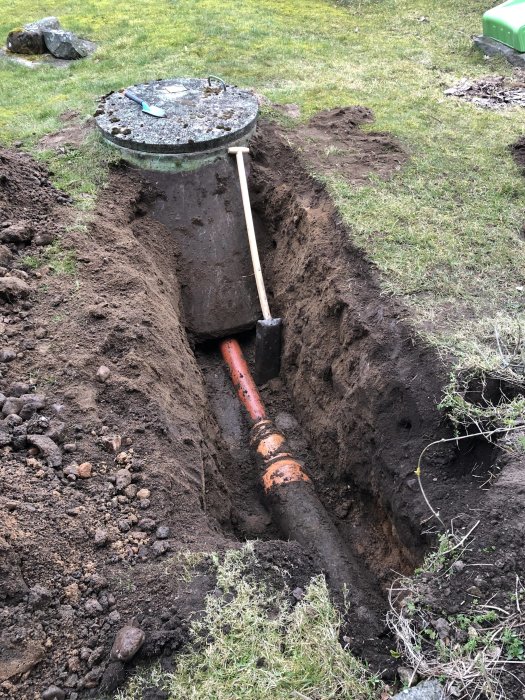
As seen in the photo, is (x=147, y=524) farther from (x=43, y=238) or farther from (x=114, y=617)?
(x=43, y=238)

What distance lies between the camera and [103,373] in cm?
432

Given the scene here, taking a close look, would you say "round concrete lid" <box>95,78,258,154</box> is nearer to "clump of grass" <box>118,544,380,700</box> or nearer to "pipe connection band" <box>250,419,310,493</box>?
"pipe connection band" <box>250,419,310,493</box>

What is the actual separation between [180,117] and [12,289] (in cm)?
292

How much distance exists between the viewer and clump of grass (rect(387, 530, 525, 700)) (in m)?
2.64

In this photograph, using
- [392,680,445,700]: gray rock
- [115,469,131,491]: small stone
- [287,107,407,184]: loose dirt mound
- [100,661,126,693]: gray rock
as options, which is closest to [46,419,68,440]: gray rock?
[115,469,131,491]: small stone

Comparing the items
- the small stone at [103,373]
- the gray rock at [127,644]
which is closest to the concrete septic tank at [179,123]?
the small stone at [103,373]

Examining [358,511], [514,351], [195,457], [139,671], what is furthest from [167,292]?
[139,671]

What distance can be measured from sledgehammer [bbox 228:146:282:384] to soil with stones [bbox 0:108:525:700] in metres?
0.14

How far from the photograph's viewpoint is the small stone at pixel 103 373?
431 centimetres

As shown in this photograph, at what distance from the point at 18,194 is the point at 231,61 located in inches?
181

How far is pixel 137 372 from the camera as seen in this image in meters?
4.50

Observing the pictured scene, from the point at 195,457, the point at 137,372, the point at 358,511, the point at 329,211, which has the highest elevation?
the point at 329,211

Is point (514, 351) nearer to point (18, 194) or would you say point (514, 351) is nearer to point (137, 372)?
point (137, 372)

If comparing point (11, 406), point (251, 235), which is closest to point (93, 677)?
point (11, 406)
